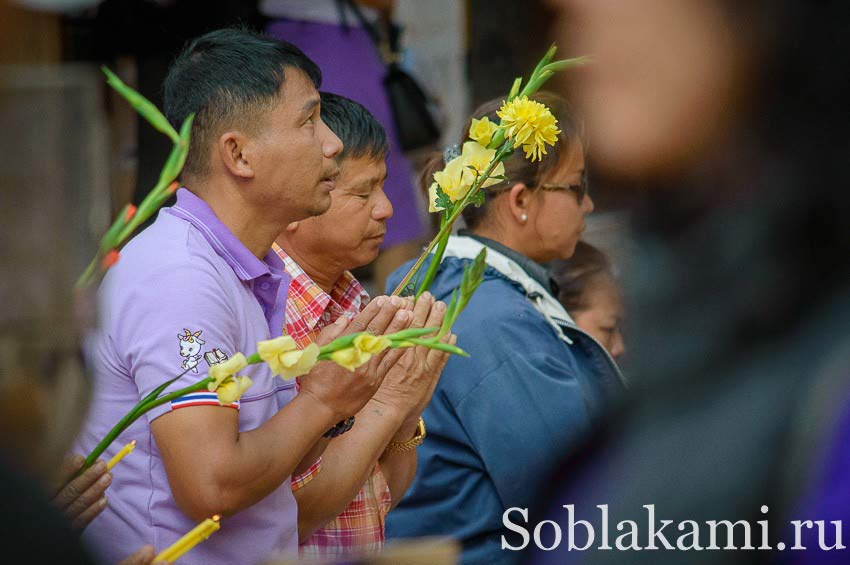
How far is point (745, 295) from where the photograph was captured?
93cm

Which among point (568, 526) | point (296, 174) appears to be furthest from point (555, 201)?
point (568, 526)

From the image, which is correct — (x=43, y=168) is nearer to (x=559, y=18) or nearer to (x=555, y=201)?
(x=559, y=18)

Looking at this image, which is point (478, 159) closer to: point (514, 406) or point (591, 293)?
point (514, 406)

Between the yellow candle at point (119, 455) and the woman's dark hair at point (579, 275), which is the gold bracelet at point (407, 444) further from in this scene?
the woman's dark hair at point (579, 275)

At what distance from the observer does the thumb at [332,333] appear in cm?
202

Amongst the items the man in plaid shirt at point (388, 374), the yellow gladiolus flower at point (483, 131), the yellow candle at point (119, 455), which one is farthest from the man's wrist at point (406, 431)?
the yellow candle at point (119, 455)

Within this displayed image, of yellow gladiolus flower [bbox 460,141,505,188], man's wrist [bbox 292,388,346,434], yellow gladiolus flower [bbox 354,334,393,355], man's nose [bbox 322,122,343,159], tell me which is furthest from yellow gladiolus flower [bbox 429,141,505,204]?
yellow gladiolus flower [bbox 354,334,393,355]

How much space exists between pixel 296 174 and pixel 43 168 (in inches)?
34.3

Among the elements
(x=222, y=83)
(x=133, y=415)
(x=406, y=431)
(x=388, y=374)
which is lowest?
(x=406, y=431)

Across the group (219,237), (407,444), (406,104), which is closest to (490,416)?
(407,444)

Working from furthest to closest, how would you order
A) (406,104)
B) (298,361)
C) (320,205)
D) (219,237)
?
(406,104), (320,205), (219,237), (298,361)

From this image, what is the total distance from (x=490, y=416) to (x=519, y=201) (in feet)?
2.05

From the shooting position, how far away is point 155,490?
A: 2.01 metres

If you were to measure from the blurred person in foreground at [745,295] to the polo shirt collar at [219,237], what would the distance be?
1268 millimetres
